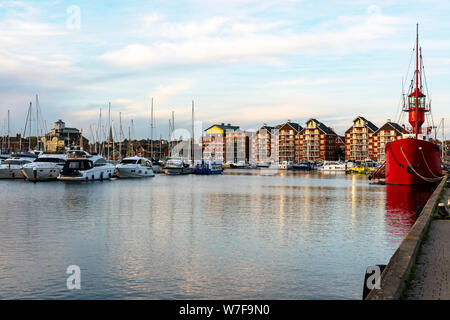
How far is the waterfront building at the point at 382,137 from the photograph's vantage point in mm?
187750

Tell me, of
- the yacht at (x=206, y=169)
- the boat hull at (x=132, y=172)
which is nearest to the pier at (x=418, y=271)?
the boat hull at (x=132, y=172)

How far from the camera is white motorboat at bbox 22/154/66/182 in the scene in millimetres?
75375

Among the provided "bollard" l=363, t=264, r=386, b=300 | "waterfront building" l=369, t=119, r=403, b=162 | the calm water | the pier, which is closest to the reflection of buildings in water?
the calm water

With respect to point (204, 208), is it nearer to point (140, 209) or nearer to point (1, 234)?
point (140, 209)

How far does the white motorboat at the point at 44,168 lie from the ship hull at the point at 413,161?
163ft

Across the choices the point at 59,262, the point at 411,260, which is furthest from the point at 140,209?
the point at 411,260

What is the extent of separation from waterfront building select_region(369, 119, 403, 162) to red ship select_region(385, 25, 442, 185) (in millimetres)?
120683

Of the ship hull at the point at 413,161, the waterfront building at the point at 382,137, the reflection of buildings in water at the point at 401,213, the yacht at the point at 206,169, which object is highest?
the waterfront building at the point at 382,137

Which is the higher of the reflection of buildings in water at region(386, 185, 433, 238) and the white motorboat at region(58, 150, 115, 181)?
the white motorboat at region(58, 150, 115, 181)

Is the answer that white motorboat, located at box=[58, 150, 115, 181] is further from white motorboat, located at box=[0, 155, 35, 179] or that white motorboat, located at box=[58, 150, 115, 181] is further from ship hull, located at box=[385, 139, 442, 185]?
ship hull, located at box=[385, 139, 442, 185]

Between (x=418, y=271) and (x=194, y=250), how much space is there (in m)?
10.0

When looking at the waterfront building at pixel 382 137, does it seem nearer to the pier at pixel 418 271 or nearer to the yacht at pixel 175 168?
the yacht at pixel 175 168

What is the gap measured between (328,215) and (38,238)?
19.1m

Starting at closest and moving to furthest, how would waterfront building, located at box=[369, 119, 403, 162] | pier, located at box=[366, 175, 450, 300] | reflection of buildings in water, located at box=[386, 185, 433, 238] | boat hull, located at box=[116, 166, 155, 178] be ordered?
pier, located at box=[366, 175, 450, 300]
reflection of buildings in water, located at box=[386, 185, 433, 238]
boat hull, located at box=[116, 166, 155, 178]
waterfront building, located at box=[369, 119, 403, 162]
